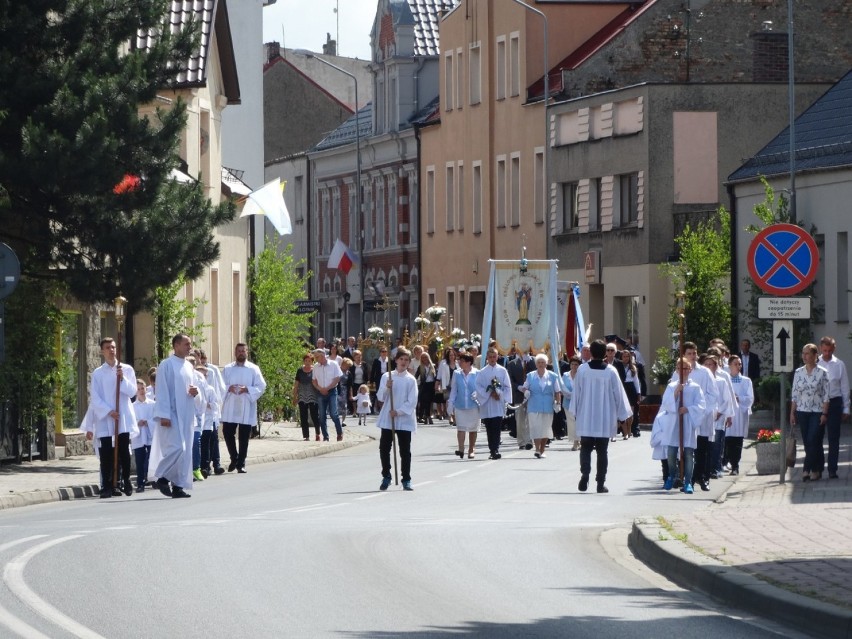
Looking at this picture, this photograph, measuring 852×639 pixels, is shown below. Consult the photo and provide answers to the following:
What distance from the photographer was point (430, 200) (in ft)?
230

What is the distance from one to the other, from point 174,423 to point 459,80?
44.0 metres

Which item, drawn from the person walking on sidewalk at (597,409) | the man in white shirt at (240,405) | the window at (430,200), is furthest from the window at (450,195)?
the person walking on sidewalk at (597,409)

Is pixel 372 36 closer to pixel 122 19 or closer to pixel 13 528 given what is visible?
pixel 122 19

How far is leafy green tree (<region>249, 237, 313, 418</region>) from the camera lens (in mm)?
42031

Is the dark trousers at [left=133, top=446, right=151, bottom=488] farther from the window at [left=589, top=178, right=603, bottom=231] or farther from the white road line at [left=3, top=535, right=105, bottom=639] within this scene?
the window at [left=589, top=178, right=603, bottom=231]

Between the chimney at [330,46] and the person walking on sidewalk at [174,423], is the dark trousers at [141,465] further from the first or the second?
the chimney at [330,46]

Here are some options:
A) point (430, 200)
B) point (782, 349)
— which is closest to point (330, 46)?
point (430, 200)

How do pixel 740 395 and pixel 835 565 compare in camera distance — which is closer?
pixel 835 565

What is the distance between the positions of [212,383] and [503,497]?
21.1 feet

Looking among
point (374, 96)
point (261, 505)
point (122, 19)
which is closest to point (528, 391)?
point (122, 19)

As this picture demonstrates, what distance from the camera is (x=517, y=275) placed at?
4303cm

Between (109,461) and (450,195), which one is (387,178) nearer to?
(450,195)

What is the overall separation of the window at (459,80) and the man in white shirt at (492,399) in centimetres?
3377

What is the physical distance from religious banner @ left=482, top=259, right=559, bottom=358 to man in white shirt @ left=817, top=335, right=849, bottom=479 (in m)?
16.7
